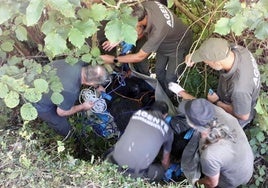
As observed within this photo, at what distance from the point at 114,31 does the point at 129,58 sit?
180 centimetres

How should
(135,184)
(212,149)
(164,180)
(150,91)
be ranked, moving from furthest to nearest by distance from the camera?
(150,91)
(164,180)
(212,149)
(135,184)

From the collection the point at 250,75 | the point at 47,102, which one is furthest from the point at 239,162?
the point at 47,102

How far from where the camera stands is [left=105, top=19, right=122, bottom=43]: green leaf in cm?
275

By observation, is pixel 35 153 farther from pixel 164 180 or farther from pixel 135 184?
pixel 164 180

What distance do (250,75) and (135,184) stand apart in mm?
1539

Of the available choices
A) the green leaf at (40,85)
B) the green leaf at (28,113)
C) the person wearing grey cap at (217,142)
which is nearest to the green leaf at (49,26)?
the green leaf at (40,85)

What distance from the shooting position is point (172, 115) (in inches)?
171

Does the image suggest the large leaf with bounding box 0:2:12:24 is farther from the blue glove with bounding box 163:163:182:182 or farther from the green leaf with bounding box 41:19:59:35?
the blue glove with bounding box 163:163:182:182

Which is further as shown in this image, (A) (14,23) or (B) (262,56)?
(B) (262,56)

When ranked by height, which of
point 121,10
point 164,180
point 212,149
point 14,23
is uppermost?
point 121,10

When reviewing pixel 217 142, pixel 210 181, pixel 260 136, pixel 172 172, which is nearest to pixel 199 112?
pixel 217 142

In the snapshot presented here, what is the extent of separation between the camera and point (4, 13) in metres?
2.66

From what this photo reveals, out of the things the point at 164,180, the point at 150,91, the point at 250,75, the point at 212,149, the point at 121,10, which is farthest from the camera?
the point at 150,91

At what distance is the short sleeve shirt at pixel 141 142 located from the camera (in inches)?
148
